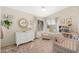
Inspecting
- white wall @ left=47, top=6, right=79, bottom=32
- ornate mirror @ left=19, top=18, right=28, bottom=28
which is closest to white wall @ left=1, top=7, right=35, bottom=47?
ornate mirror @ left=19, top=18, right=28, bottom=28

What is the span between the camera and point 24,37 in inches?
63.0

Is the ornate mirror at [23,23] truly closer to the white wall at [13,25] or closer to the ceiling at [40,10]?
the white wall at [13,25]

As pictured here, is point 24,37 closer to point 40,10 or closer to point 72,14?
point 40,10

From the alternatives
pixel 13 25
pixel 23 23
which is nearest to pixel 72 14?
pixel 23 23

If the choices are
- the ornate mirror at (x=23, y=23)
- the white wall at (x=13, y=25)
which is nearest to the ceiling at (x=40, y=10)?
the white wall at (x=13, y=25)

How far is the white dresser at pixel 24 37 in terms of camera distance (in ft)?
5.11

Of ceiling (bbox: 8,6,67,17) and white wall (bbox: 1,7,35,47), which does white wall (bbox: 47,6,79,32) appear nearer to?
ceiling (bbox: 8,6,67,17)

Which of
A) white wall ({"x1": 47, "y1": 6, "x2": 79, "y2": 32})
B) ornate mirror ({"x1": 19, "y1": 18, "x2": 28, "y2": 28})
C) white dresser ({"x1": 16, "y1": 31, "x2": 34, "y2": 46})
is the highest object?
white wall ({"x1": 47, "y1": 6, "x2": 79, "y2": 32})

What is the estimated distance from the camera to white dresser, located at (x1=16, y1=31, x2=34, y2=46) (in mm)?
1559

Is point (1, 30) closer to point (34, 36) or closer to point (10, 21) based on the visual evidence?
point (10, 21)
